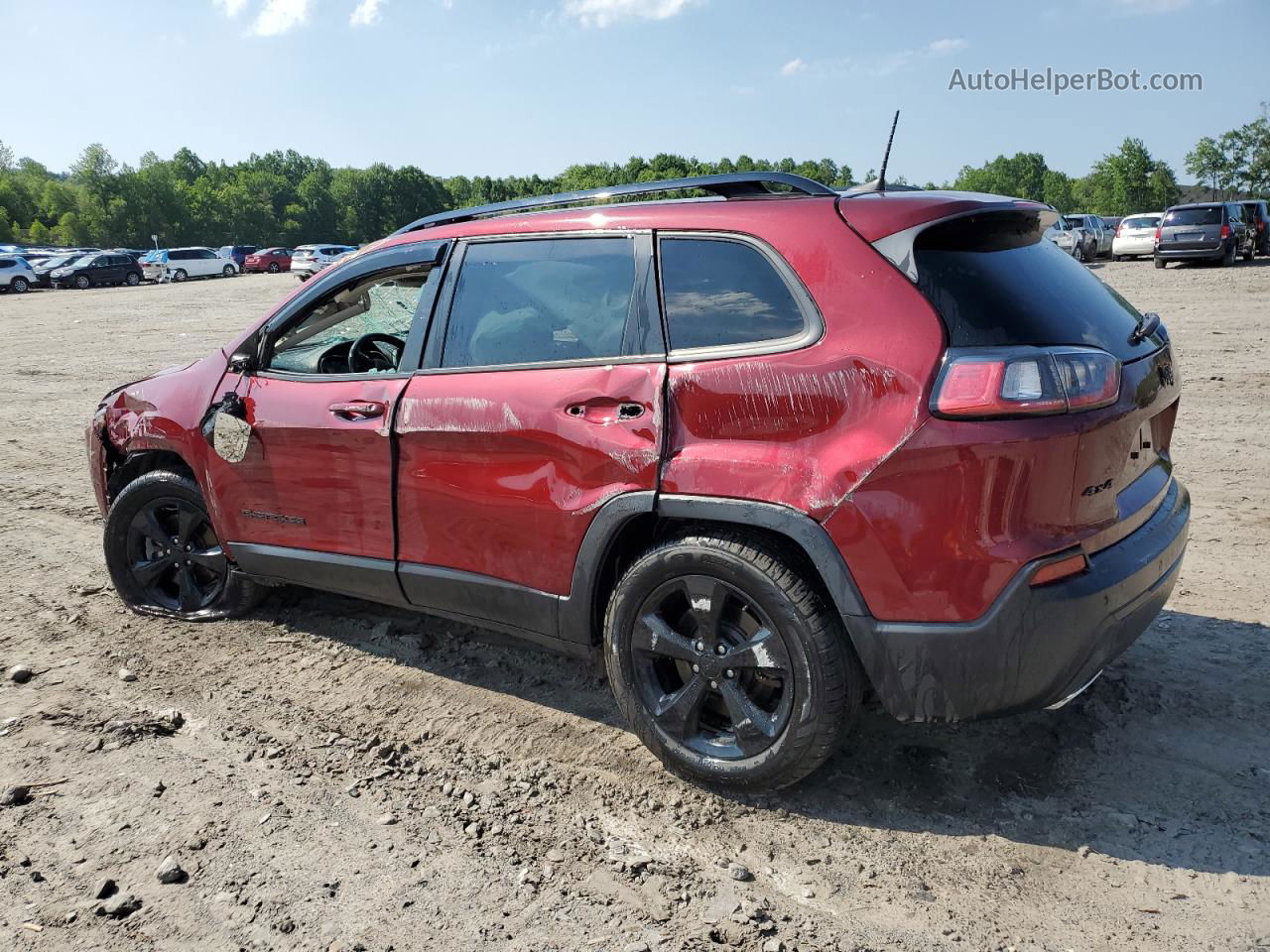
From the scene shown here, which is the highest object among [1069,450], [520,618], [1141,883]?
[1069,450]

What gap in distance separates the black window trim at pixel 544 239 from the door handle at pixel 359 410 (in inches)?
8.2

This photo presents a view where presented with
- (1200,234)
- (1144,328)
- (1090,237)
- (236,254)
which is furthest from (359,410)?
(236,254)

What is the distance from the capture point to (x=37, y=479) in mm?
7598

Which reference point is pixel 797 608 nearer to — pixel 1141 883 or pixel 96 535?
pixel 1141 883

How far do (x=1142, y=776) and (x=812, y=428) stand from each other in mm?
1540

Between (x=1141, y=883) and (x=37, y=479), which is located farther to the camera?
(x=37, y=479)

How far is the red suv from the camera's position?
2545 mm

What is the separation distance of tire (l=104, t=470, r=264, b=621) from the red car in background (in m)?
57.0

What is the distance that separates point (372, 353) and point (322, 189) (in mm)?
139768

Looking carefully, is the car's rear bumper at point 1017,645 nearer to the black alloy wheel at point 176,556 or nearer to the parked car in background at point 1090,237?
the black alloy wheel at point 176,556

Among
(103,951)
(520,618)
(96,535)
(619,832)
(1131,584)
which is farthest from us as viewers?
(96,535)

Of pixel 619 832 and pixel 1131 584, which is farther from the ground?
pixel 1131 584

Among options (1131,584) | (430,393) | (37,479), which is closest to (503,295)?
(430,393)

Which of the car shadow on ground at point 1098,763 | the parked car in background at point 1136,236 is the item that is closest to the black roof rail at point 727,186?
the car shadow on ground at point 1098,763
